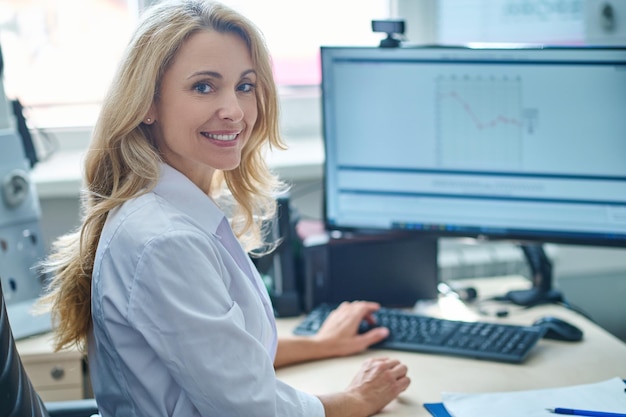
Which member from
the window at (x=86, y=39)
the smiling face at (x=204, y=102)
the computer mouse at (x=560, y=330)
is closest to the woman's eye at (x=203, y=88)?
the smiling face at (x=204, y=102)

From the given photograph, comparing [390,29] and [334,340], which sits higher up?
[390,29]

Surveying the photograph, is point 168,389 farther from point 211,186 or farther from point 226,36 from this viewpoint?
point 226,36

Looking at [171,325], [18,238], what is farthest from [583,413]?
[18,238]

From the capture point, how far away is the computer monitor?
5.54 feet

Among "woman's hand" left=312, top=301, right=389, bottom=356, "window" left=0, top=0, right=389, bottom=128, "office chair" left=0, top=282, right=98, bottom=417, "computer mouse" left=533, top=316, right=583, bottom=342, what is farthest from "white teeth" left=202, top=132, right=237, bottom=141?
"window" left=0, top=0, right=389, bottom=128

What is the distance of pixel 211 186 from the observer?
4.91ft

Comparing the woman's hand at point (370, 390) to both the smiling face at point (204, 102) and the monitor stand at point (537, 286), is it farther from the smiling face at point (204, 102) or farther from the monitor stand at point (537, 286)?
the monitor stand at point (537, 286)

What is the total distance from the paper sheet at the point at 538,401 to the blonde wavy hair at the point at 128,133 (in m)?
0.58

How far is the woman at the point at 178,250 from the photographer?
1134 millimetres

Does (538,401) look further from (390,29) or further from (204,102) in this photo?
(390,29)

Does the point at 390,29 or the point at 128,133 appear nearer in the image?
the point at 128,133

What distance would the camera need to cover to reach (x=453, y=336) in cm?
163

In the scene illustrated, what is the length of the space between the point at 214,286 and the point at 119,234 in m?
0.15

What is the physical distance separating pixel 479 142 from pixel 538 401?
612 millimetres
